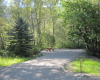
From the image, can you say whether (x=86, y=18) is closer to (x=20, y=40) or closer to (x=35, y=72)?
(x=35, y=72)

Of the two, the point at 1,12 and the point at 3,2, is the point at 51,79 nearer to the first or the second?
the point at 1,12

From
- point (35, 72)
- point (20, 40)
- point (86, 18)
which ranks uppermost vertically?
point (86, 18)

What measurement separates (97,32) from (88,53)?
7.50 ft

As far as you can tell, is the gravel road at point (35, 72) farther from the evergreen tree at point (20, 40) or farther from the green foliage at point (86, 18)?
the green foliage at point (86, 18)

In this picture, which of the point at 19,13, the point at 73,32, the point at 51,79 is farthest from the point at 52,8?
the point at 51,79

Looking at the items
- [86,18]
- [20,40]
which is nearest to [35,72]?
[20,40]

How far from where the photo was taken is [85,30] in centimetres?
967

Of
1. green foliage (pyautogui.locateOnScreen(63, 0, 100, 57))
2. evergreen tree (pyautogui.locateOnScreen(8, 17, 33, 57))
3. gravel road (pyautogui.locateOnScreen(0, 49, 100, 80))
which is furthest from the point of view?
evergreen tree (pyautogui.locateOnScreen(8, 17, 33, 57))

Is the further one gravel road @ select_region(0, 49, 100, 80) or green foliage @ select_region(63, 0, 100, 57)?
green foliage @ select_region(63, 0, 100, 57)

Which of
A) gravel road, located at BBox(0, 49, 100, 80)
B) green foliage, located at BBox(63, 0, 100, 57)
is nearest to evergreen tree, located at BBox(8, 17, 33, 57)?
gravel road, located at BBox(0, 49, 100, 80)

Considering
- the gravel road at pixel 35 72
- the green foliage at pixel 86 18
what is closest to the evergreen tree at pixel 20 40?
the gravel road at pixel 35 72

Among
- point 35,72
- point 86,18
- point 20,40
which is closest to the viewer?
point 35,72

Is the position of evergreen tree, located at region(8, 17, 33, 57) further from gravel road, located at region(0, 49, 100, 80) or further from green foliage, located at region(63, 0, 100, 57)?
green foliage, located at region(63, 0, 100, 57)

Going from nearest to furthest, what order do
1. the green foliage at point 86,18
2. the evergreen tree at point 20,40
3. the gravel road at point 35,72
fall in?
the gravel road at point 35,72 → the green foliage at point 86,18 → the evergreen tree at point 20,40
